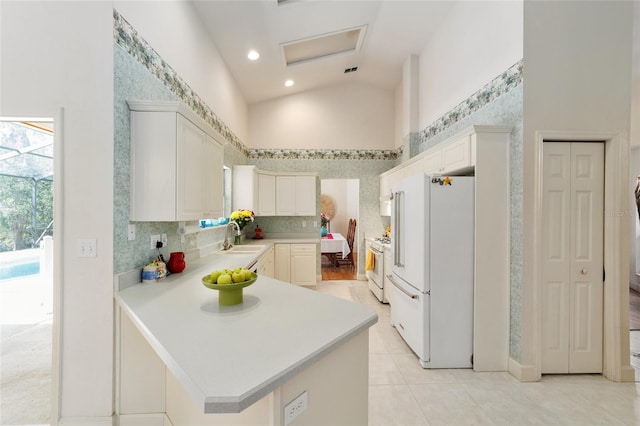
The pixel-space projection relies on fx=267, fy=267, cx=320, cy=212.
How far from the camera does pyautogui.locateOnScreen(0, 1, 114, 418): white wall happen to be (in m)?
1.74

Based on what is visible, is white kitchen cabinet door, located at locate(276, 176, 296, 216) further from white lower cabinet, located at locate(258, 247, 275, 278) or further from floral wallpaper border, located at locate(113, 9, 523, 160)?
white lower cabinet, located at locate(258, 247, 275, 278)

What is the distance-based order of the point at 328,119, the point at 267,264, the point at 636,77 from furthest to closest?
the point at 328,119 < the point at 267,264 < the point at 636,77

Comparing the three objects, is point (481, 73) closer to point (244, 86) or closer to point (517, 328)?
point (517, 328)

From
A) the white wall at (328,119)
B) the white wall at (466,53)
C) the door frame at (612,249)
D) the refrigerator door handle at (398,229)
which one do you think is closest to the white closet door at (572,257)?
the door frame at (612,249)

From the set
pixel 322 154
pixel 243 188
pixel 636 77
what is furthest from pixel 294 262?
pixel 636 77

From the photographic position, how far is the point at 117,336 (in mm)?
1757

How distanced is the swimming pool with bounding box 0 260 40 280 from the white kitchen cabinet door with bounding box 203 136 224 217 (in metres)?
2.59

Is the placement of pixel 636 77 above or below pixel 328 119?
below

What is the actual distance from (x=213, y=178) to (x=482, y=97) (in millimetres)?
2984

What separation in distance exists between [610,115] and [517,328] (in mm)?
2053

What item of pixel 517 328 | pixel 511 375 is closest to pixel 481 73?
pixel 517 328

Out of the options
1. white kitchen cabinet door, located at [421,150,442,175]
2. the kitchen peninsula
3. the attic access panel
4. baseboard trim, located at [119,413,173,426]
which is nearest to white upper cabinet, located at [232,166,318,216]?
the attic access panel

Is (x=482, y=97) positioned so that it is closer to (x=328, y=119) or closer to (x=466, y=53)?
(x=466, y=53)

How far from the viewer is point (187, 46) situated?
279 cm
